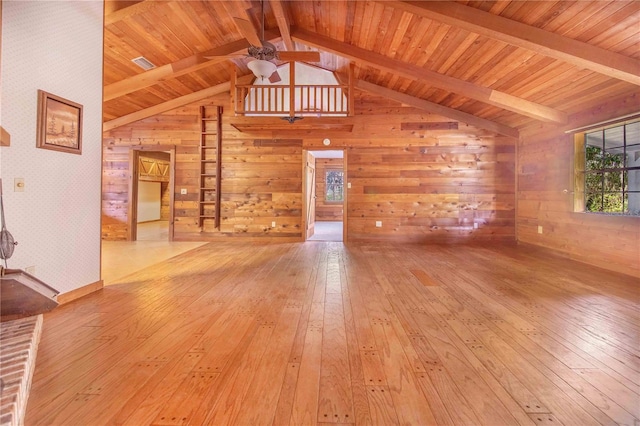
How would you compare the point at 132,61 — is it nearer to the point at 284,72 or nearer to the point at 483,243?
the point at 284,72

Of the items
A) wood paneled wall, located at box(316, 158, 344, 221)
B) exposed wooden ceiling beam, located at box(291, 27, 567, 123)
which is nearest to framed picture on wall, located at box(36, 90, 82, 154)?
exposed wooden ceiling beam, located at box(291, 27, 567, 123)

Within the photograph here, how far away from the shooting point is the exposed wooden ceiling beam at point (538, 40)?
123 inches

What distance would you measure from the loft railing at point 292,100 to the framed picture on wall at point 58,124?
2.73 meters

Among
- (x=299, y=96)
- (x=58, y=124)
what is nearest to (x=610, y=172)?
(x=299, y=96)

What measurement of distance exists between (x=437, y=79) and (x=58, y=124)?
192 inches

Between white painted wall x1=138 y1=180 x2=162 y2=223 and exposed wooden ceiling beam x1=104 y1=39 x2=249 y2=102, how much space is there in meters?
5.65

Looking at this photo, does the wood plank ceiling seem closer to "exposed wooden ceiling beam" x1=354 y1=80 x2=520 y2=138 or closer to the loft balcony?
"exposed wooden ceiling beam" x1=354 y1=80 x2=520 y2=138

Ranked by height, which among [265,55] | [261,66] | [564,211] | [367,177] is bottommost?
[564,211]

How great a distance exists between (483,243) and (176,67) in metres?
6.57

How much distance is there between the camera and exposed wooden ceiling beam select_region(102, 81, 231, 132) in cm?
622

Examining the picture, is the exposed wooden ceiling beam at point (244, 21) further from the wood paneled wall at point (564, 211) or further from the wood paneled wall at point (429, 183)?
the wood paneled wall at point (564, 211)

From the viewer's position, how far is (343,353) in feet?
5.79

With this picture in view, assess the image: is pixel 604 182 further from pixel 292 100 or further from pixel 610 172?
pixel 292 100

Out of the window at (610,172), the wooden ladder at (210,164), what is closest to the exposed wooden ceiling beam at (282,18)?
the wooden ladder at (210,164)
